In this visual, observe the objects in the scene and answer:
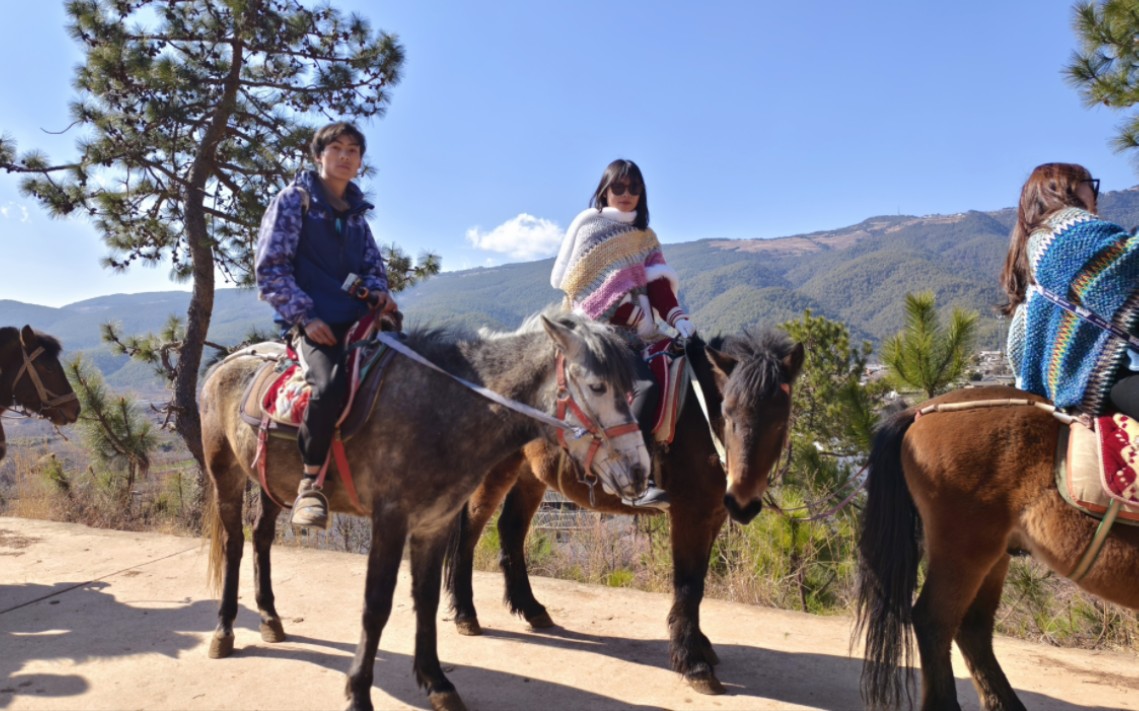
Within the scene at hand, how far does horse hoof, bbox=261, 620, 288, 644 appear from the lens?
415 centimetres

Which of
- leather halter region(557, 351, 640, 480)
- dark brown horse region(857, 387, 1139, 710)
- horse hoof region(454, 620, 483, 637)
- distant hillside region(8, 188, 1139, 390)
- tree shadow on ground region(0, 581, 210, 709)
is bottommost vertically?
horse hoof region(454, 620, 483, 637)

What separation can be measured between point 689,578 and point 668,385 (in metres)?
1.03

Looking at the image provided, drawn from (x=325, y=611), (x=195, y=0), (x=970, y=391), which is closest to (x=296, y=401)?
(x=325, y=611)

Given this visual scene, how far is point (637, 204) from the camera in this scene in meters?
4.31

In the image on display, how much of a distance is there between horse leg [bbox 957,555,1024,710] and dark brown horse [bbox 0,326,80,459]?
7.54 meters

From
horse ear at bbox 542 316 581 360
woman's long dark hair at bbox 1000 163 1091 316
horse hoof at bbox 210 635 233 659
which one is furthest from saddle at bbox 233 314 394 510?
woman's long dark hair at bbox 1000 163 1091 316

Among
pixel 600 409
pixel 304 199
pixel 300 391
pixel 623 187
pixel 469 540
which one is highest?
pixel 623 187

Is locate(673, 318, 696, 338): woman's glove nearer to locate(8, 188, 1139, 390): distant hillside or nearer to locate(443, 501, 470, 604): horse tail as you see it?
locate(8, 188, 1139, 390): distant hillside

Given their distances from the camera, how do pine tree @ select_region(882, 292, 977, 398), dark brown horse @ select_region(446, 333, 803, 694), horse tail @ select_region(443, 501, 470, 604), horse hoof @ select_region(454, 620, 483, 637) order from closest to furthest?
dark brown horse @ select_region(446, 333, 803, 694) < horse hoof @ select_region(454, 620, 483, 637) < horse tail @ select_region(443, 501, 470, 604) < pine tree @ select_region(882, 292, 977, 398)

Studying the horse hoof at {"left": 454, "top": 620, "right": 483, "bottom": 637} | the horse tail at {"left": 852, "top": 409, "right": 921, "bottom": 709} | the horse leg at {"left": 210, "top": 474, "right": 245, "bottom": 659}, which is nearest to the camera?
the horse tail at {"left": 852, "top": 409, "right": 921, "bottom": 709}

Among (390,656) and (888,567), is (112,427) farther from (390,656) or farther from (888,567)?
(888,567)

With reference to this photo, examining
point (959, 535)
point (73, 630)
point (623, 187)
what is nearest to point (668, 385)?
point (623, 187)

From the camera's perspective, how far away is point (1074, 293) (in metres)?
2.54

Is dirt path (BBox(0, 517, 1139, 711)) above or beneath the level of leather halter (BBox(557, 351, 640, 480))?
beneath
